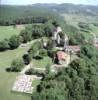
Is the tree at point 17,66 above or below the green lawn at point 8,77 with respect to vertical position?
above

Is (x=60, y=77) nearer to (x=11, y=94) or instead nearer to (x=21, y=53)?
(x=11, y=94)

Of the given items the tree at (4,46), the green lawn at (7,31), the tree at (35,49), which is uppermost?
the tree at (35,49)

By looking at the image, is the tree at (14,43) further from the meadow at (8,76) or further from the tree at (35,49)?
the tree at (35,49)

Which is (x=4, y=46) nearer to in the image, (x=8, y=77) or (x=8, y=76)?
(x=8, y=76)

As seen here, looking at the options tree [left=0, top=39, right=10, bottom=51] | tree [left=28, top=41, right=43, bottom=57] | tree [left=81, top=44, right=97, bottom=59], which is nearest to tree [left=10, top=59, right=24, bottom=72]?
tree [left=28, top=41, right=43, bottom=57]

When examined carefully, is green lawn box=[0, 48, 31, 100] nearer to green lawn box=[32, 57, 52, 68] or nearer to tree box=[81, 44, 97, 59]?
green lawn box=[32, 57, 52, 68]

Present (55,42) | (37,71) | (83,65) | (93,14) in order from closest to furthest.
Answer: (83,65)
(37,71)
(55,42)
(93,14)

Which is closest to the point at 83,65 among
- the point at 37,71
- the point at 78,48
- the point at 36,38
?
the point at 37,71

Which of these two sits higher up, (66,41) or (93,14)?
(66,41)

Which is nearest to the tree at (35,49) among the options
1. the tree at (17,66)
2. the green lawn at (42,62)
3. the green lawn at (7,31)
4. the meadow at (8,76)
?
the green lawn at (42,62)
